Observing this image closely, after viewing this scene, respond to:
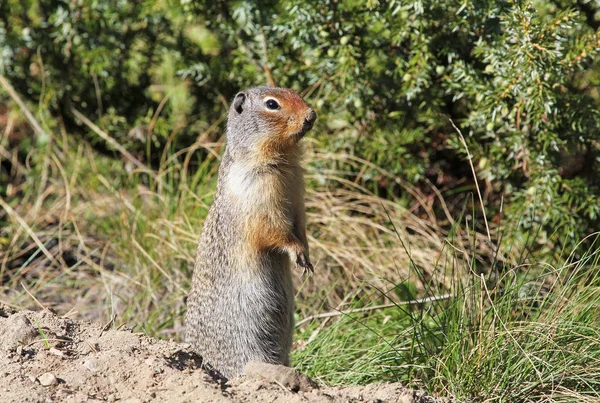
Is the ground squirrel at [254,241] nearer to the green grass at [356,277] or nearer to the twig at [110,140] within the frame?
the green grass at [356,277]

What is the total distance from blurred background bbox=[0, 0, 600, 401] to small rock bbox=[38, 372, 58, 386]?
5.09ft

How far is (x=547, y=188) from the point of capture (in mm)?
5383

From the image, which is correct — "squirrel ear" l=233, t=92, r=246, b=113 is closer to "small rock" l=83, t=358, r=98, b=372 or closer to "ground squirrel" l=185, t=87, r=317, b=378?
"ground squirrel" l=185, t=87, r=317, b=378

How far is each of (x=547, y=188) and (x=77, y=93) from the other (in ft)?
13.6

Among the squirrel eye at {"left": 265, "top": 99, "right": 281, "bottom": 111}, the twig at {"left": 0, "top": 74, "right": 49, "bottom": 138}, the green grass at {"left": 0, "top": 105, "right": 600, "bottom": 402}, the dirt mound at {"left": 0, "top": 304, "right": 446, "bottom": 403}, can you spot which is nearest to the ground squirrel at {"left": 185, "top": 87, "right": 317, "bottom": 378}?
the squirrel eye at {"left": 265, "top": 99, "right": 281, "bottom": 111}

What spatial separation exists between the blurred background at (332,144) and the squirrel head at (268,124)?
0.88 meters

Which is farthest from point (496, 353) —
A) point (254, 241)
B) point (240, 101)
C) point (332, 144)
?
point (332, 144)

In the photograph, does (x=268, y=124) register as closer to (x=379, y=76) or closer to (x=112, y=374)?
(x=112, y=374)

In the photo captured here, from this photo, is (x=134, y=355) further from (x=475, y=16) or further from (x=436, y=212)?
(x=436, y=212)

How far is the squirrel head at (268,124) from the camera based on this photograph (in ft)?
14.0

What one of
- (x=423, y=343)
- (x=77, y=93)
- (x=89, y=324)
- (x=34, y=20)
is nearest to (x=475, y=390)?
(x=423, y=343)

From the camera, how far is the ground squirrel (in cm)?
435

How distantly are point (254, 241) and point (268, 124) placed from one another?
2.04 ft

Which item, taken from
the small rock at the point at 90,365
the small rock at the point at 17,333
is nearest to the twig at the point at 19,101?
the small rock at the point at 17,333
